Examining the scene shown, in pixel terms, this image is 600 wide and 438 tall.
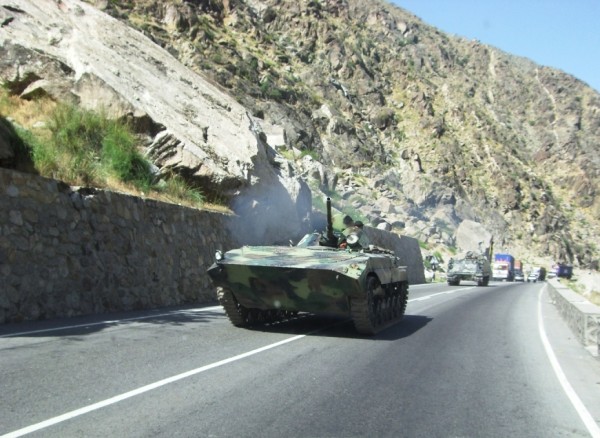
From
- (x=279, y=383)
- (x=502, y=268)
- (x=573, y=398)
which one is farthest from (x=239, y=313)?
(x=502, y=268)

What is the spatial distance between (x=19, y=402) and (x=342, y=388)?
312cm

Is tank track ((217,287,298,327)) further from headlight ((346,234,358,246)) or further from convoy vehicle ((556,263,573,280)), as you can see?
convoy vehicle ((556,263,573,280))

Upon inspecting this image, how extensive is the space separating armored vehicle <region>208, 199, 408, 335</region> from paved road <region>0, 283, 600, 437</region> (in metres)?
0.44

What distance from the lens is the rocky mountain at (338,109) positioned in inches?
791

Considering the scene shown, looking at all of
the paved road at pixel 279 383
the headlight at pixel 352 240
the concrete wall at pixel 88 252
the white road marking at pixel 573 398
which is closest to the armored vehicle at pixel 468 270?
the concrete wall at pixel 88 252

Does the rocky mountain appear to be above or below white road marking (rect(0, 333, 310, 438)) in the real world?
above

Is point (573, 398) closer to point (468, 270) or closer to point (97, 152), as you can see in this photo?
point (97, 152)

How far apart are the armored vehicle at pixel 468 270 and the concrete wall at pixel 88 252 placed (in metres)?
25.7

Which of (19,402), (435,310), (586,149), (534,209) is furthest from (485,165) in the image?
(19,402)

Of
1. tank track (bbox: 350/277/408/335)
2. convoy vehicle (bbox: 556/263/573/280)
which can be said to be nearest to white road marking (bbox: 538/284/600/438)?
tank track (bbox: 350/277/408/335)

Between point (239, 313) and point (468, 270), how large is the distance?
30.8 m

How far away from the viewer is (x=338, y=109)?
68.4 meters

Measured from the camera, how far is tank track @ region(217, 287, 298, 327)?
1039cm

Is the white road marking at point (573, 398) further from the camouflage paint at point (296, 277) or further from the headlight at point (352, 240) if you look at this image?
the headlight at point (352, 240)
